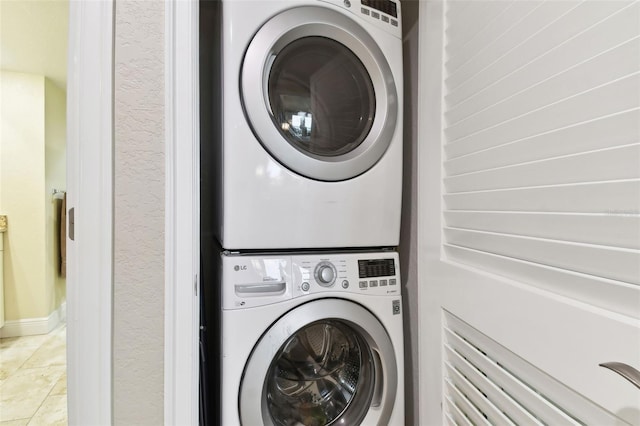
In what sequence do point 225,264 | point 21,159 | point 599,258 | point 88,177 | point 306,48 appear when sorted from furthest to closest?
point 21,159 → point 306,48 → point 225,264 → point 88,177 → point 599,258

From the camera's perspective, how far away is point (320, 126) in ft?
3.35

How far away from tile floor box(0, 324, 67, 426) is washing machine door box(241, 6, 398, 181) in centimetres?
194

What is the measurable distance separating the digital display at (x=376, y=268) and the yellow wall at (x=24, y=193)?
3.08 meters

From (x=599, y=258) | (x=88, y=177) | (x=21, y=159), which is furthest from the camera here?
(x=21, y=159)

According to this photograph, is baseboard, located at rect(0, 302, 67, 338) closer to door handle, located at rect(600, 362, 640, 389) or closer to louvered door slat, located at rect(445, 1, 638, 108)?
louvered door slat, located at rect(445, 1, 638, 108)

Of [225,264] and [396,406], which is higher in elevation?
[225,264]

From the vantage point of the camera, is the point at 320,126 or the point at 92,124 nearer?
the point at 92,124

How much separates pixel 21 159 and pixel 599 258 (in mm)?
3745

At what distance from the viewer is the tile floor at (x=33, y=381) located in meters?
1.66

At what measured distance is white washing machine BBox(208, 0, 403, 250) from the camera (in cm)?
90

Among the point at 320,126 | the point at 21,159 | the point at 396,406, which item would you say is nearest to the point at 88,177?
the point at 320,126

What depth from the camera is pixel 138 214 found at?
0.67 metres

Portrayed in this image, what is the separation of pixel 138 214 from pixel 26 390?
2.15 m

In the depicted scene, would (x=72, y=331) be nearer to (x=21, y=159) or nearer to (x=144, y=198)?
(x=144, y=198)
